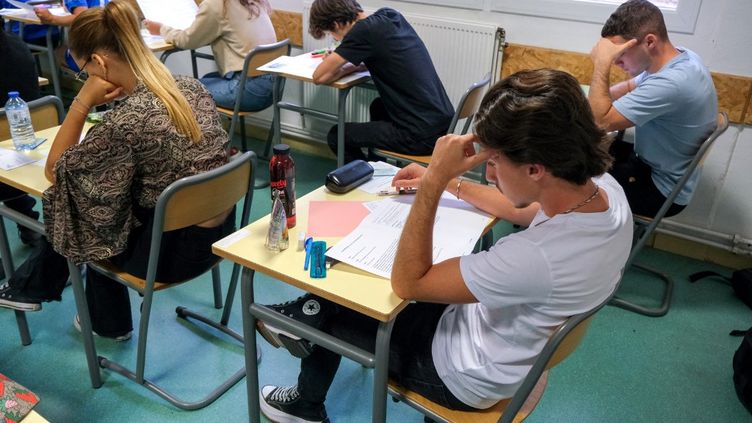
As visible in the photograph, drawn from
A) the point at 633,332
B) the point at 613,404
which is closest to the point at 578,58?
the point at 633,332

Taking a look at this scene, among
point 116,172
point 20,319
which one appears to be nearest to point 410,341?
point 116,172

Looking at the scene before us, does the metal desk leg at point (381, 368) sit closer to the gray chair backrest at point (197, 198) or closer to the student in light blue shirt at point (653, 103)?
the gray chair backrest at point (197, 198)

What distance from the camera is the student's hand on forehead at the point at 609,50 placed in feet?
7.57

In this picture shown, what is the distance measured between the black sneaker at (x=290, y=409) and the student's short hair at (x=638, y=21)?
70.6 inches

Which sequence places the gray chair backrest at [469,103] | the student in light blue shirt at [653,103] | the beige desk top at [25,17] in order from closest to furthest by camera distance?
the student in light blue shirt at [653,103] < the gray chair backrest at [469,103] < the beige desk top at [25,17]

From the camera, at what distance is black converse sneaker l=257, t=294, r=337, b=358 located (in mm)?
1442

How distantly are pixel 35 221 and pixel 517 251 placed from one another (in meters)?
1.54

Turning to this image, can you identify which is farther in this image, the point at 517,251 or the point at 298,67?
the point at 298,67

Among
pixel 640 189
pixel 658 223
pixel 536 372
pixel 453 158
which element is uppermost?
pixel 453 158

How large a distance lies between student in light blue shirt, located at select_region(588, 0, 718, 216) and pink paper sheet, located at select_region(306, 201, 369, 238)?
1.10 metres

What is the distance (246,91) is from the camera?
3.38 m

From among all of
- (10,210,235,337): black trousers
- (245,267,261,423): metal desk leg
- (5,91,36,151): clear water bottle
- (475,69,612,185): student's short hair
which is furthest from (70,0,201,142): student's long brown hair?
(475,69,612,185): student's short hair

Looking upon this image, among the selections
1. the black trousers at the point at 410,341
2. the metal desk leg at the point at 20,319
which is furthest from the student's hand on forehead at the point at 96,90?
the black trousers at the point at 410,341

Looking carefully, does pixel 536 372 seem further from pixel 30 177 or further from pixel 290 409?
pixel 30 177
